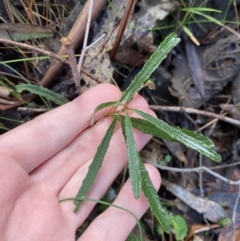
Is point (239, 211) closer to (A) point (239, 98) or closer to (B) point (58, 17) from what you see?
(A) point (239, 98)

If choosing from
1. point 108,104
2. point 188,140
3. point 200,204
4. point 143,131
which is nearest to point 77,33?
point 108,104

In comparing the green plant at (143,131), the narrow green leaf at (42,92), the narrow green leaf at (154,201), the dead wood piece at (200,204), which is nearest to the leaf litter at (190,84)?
the dead wood piece at (200,204)

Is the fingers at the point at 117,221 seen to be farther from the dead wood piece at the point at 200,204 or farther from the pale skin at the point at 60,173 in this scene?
the dead wood piece at the point at 200,204

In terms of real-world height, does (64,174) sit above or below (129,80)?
below

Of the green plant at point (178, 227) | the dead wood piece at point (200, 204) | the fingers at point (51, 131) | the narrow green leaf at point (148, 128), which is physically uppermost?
the narrow green leaf at point (148, 128)

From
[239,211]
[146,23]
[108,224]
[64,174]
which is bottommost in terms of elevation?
[239,211]

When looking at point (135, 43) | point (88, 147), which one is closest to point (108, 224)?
point (88, 147)
